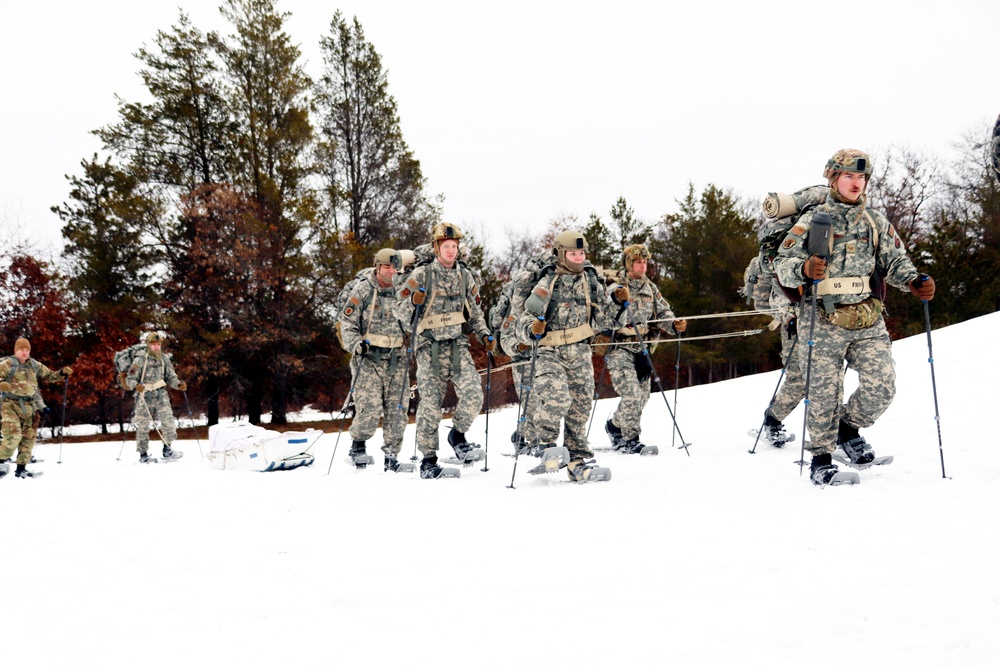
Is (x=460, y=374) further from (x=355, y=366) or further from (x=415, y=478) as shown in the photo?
(x=355, y=366)

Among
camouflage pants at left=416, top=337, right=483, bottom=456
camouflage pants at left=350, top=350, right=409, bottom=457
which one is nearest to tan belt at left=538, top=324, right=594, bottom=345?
camouflage pants at left=416, top=337, right=483, bottom=456

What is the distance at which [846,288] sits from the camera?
6.09 m

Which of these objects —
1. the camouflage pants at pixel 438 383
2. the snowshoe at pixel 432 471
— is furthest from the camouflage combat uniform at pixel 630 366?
the snowshoe at pixel 432 471

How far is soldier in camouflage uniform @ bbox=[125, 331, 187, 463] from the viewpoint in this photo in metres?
14.3

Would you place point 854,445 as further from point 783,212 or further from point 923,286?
point 783,212

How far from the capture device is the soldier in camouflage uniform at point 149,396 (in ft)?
47.1

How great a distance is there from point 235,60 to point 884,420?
25036 millimetres

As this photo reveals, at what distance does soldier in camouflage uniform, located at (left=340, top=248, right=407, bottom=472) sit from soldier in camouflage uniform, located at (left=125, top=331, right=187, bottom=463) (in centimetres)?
649

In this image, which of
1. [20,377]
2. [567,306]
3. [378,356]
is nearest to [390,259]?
[378,356]

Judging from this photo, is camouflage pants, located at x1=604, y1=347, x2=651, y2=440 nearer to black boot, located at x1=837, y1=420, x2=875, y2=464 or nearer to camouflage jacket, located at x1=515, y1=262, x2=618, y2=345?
camouflage jacket, located at x1=515, y1=262, x2=618, y2=345

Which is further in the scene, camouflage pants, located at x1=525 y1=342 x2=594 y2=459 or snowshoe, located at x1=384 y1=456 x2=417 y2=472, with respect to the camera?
snowshoe, located at x1=384 y1=456 x2=417 y2=472

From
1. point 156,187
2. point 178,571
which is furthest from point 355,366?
point 156,187

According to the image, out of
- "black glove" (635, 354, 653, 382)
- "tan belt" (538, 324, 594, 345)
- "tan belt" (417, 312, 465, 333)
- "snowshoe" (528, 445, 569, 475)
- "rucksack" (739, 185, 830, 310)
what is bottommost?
"snowshoe" (528, 445, 569, 475)

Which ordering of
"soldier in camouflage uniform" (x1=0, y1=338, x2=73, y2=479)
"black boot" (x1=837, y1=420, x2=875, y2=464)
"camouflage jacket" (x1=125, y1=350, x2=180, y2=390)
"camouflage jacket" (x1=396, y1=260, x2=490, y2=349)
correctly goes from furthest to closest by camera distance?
"camouflage jacket" (x1=125, y1=350, x2=180, y2=390) < "soldier in camouflage uniform" (x1=0, y1=338, x2=73, y2=479) < "camouflage jacket" (x1=396, y1=260, x2=490, y2=349) < "black boot" (x1=837, y1=420, x2=875, y2=464)
